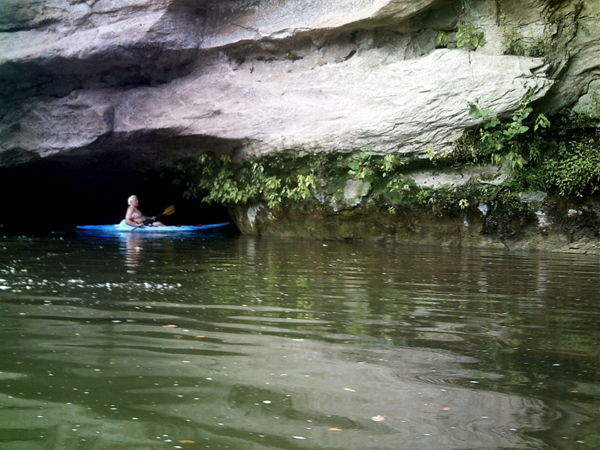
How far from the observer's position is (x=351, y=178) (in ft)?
42.8

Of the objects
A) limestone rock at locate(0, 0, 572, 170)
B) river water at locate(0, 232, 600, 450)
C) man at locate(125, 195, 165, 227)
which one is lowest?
river water at locate(0, 232, 600, 450)

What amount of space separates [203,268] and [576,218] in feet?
24.6

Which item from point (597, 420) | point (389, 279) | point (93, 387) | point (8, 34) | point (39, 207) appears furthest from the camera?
point (39, 207)

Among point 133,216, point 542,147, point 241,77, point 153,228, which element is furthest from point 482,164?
point 133,216

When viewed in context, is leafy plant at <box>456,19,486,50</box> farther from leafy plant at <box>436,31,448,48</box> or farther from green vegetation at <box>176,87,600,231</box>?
green vegetation at <box>176,87,600,231</box>

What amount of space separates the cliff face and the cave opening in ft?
5.27

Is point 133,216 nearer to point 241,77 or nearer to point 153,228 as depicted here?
point 153,228

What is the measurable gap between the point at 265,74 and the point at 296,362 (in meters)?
11.4

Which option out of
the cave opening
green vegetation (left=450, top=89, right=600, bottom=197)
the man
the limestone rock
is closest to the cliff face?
the limestone rock

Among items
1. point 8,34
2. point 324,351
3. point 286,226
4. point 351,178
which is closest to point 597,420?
point 324,351

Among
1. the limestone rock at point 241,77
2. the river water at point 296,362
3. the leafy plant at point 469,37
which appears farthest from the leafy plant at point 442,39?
the river water at point 296,362

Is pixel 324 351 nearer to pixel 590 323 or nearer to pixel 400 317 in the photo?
pixel 400 317

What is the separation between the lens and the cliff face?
11516mm

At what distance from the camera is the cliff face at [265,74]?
1152 centimetres
